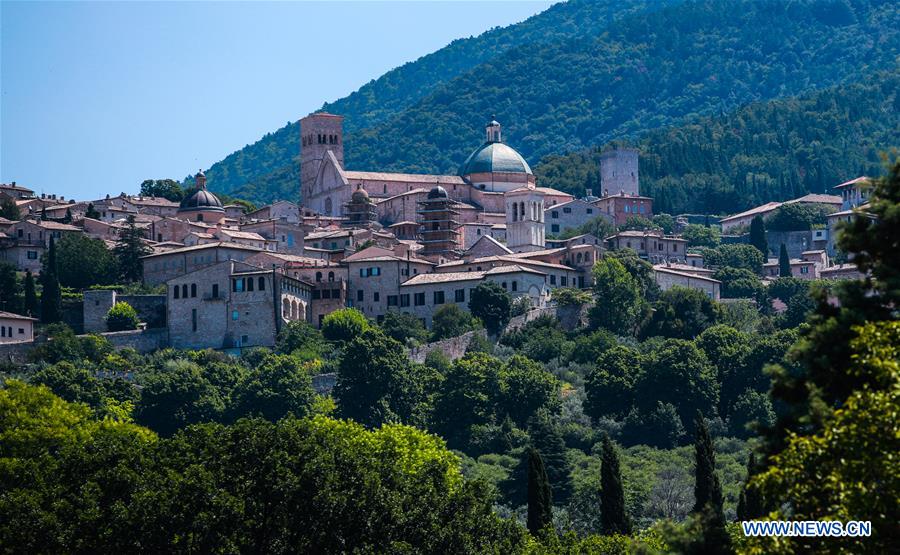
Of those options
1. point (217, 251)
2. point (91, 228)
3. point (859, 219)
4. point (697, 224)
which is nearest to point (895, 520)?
point (859, 219)

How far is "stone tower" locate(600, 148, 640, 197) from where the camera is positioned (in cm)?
16775

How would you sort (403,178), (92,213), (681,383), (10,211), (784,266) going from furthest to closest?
(403,178), (92,213), (784,266), (10,211), (681,383)

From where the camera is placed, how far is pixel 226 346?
329 ft

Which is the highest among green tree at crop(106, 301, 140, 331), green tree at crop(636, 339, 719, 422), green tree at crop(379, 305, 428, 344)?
green tree at crop(106, 301, 140, 331)

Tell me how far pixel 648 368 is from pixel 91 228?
47.5 metres

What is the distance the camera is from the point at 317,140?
15500cm

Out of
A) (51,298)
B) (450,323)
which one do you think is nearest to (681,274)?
(450,323)

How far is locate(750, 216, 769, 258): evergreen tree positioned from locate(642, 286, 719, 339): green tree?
33157 millimetres

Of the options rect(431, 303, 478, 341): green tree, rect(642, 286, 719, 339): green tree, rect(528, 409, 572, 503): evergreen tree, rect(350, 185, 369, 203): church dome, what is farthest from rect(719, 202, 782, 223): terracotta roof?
rect(528, 409, 572, 503): evergreen tree

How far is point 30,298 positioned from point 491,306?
27.1 meters

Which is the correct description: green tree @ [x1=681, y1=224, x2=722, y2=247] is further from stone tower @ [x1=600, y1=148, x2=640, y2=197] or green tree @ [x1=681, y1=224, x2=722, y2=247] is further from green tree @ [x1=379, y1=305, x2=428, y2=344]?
green tree @ [x1=379, y1=305, x2=428, y2=344]

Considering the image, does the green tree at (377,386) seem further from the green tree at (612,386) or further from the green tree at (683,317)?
the green tree at (683,317)

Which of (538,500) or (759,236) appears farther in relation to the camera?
(759,236)

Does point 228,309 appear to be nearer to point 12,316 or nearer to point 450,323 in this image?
point 12,316
